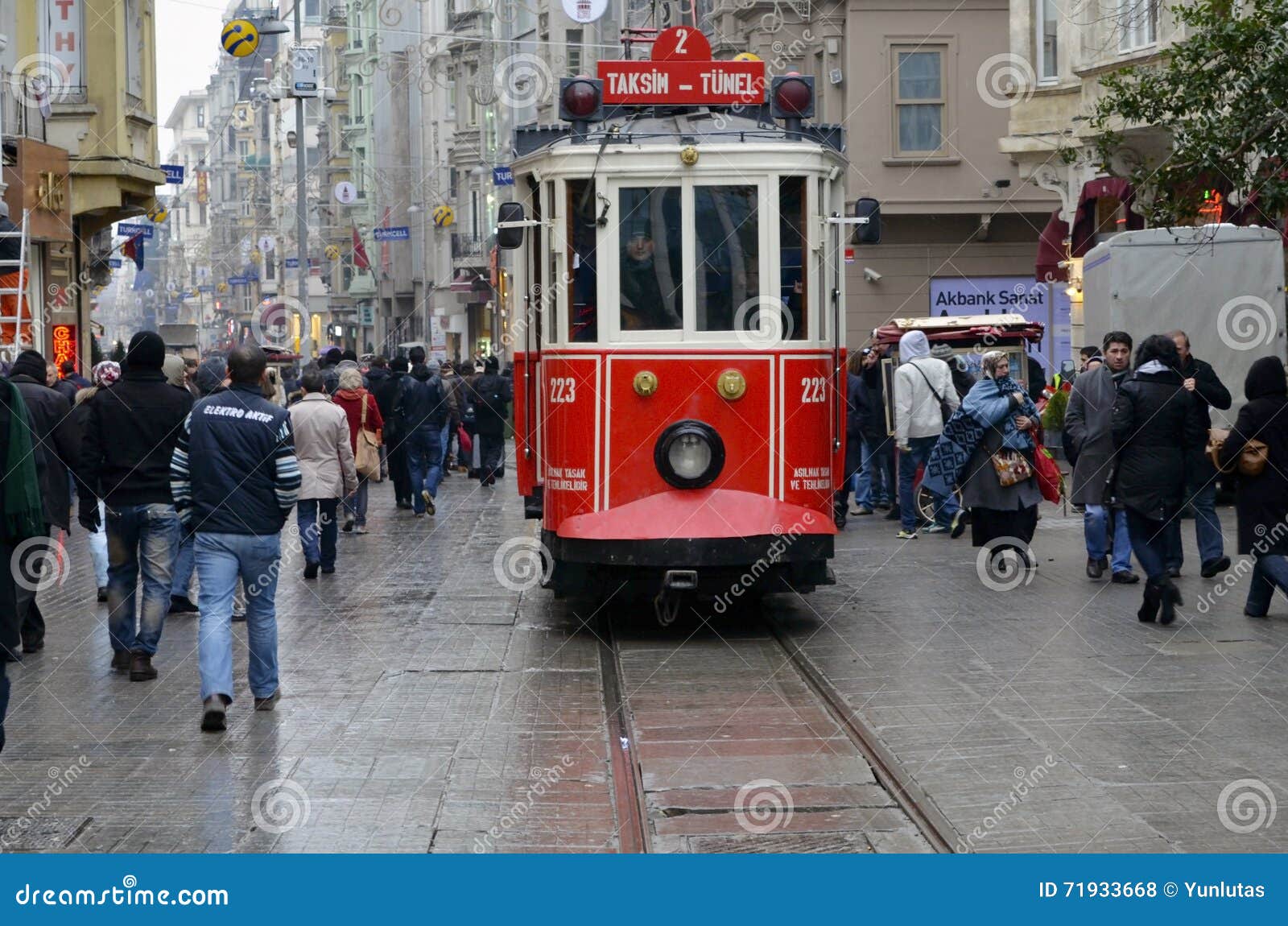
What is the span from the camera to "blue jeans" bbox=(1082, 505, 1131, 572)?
14.0 meters

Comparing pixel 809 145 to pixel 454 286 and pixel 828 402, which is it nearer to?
pixel 828 402

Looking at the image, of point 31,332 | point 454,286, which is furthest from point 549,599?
point 454,286

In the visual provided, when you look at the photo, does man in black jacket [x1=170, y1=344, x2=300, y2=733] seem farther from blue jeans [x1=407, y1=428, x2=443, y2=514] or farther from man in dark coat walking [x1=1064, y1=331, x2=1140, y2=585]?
blue jeans [x1=407, y1=428, x2=443, y2=514]

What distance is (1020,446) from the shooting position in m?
13.7

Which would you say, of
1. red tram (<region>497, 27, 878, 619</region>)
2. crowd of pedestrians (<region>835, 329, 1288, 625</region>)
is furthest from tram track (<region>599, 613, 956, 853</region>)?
crowd of pedestrians (<region>835, 329, 1288, 625</region>)

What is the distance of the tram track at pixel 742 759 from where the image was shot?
22.8ft

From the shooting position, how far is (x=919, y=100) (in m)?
35.4

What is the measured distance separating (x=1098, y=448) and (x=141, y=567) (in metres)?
7.20

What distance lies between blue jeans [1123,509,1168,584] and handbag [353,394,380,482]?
944 cm

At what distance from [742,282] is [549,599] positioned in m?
3.64

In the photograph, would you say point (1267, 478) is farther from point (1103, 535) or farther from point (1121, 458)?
point (1103, 535)

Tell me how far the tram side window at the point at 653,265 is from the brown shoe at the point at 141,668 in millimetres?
3544

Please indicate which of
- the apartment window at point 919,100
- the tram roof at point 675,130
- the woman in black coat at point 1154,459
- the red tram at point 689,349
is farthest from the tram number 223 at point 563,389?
the apartment window at point 919,100

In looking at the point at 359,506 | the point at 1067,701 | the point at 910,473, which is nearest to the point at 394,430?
the point at 359,506
